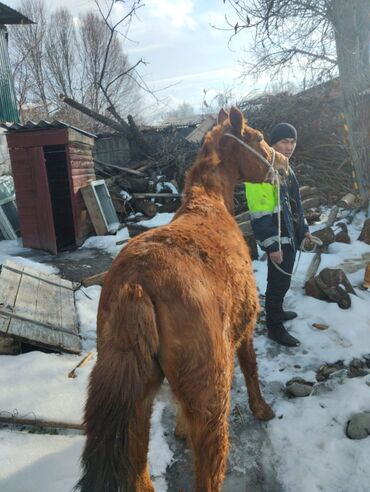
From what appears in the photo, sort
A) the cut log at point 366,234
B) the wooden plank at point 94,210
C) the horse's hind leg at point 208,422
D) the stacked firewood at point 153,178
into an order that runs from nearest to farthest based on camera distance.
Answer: the horse's hind leg at point 208,422, the cut log at point 366,234, the wooden plank at point 94,210, the stacked firewood at point 153,178

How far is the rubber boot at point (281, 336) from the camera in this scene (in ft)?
13.6

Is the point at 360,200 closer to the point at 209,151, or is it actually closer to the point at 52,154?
the point at 209,151

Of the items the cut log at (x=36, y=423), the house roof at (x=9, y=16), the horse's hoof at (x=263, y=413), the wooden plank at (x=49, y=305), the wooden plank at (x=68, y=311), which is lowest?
the horse's hoof at (x=263, y=413)

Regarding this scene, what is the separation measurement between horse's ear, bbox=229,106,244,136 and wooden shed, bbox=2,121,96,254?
647 centimetres

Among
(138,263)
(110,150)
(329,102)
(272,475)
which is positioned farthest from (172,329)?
(110,150)

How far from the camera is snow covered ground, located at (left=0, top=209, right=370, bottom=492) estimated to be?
2.46 metres

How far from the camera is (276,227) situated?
12.5 feet

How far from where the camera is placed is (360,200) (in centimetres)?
869

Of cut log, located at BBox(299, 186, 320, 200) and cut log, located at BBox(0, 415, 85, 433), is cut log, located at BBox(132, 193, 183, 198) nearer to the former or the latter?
cut log, located at BBox(299, 186, 320, 200)

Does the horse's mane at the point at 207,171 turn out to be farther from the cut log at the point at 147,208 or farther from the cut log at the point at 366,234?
the cut log at the point at 147,208

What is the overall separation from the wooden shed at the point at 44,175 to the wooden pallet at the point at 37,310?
424cm

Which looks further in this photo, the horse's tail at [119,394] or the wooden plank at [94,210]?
the wooden plank at [94,210]

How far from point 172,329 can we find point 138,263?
359 mm

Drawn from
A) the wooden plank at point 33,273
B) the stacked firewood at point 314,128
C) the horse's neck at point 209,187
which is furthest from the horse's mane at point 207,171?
the stacked firewood at point 314,128
